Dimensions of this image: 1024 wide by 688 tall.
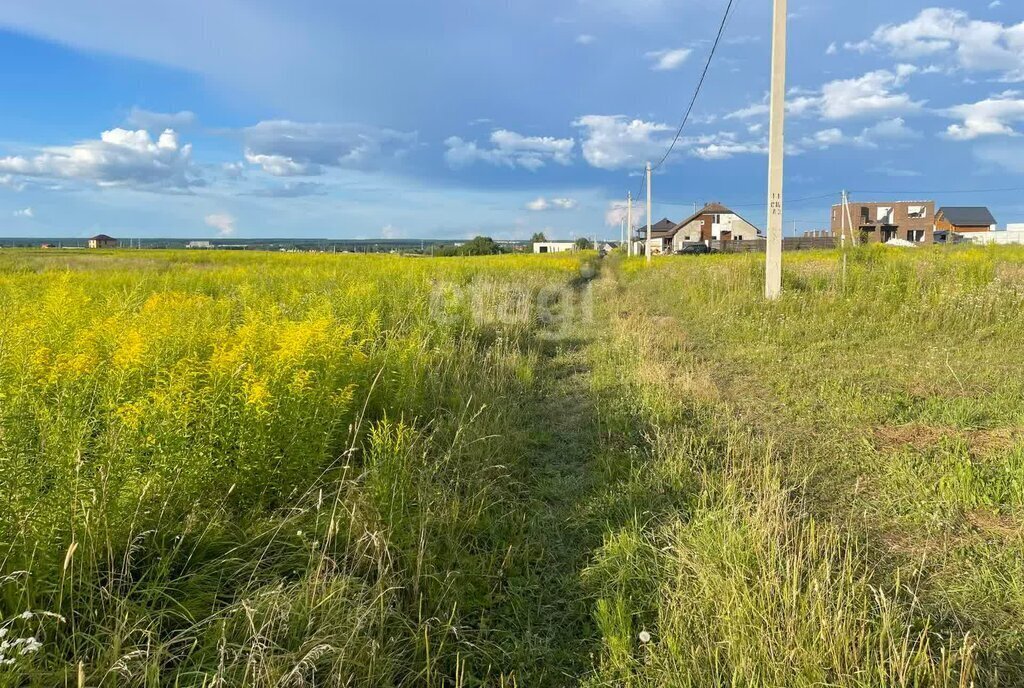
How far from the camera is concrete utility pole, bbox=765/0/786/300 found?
10.6m

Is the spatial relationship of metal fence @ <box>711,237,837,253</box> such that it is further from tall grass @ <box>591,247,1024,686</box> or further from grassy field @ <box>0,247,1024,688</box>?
grassy field @ <box>0,247,1024,688</box>

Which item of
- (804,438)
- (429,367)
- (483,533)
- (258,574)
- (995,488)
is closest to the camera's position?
(258,574)

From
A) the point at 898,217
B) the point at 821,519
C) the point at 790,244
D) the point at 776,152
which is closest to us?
the point at 821,519

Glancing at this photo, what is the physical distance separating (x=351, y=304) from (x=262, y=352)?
135 inches

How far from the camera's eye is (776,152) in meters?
10.6

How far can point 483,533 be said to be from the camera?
3014mm

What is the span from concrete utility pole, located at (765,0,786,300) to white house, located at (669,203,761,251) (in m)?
61.2

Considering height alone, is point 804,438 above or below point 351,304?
below

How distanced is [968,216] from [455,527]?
289ft

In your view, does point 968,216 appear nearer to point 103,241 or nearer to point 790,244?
point 790,244

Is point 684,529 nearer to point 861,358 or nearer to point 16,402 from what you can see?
point 16,402

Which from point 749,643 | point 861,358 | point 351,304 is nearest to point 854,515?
point 749,643

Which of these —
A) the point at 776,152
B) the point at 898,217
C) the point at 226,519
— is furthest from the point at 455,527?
the point at 898,217

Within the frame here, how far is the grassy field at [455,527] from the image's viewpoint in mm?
1872
